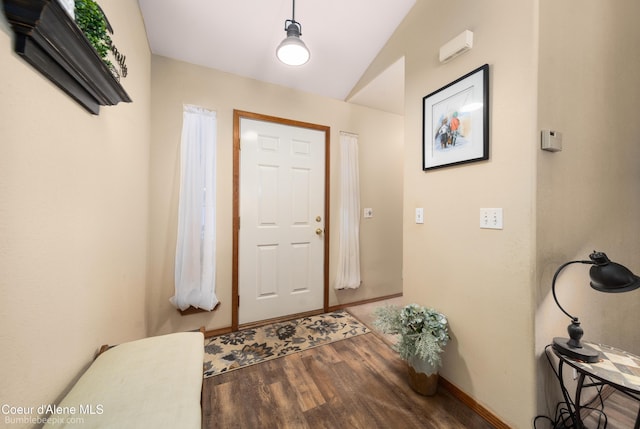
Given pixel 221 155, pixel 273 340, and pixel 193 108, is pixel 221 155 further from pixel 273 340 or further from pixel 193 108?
pixel 273 340

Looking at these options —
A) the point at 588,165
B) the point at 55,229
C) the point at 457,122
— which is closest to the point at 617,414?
the point at 588,165

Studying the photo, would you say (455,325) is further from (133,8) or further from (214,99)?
(133,8)

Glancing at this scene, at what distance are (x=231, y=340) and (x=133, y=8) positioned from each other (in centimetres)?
258

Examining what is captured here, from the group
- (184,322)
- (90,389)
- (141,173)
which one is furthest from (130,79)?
(184,322)

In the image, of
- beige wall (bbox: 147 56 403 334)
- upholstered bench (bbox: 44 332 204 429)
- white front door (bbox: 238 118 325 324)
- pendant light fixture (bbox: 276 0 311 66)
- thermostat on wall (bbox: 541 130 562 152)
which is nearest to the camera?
upholstered bench (bbox: 44 332 204 429)

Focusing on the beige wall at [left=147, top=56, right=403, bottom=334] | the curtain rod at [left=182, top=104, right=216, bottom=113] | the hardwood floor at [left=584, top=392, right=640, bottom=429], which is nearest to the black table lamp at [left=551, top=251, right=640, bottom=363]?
the hardwood floor at [left=584, top=392, right=640, bottom=429]

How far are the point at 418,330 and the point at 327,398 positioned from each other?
0.72 meters

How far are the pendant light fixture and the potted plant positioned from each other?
1.94 metres

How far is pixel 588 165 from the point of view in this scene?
1.38 metres

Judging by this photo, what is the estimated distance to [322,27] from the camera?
2020mm

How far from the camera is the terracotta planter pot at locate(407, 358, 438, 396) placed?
149 centimetres

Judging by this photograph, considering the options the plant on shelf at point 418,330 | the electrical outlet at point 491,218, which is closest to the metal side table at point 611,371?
the plant on shelf at point 418,330

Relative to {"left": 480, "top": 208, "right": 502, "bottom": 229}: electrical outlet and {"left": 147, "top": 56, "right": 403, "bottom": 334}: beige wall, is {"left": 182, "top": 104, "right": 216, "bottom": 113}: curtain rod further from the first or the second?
{"left": 480, "top": 208, "right": 502, "bottom": 229}: electrical outlet

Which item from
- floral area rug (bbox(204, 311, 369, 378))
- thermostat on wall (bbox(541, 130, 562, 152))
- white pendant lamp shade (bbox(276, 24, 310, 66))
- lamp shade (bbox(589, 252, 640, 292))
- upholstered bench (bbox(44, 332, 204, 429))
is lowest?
floral area rug (bbox(204, 311, 369, 378))
